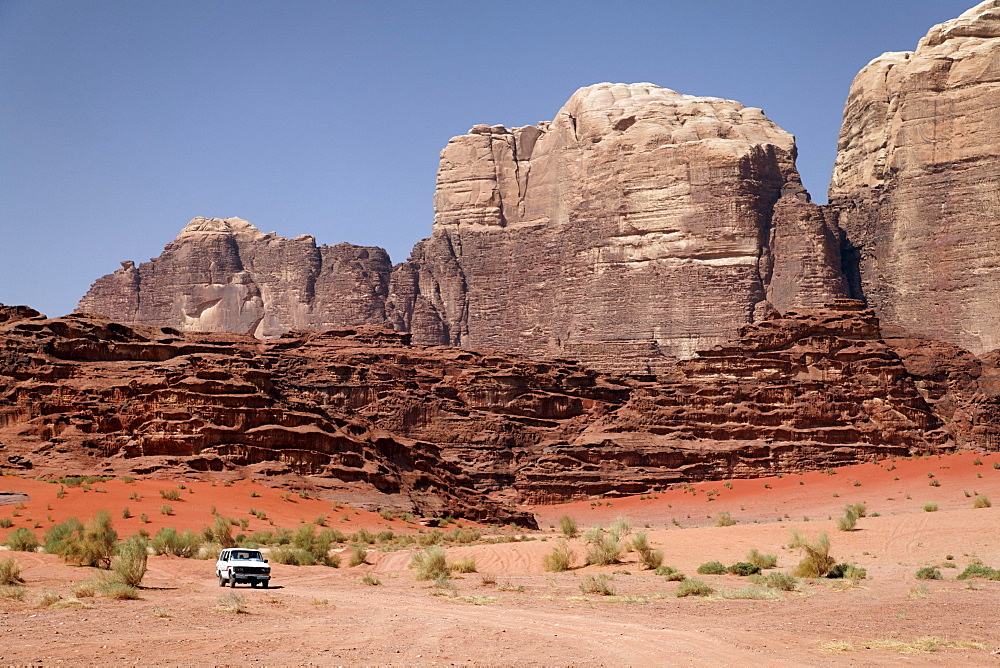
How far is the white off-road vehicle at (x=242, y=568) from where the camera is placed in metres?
26.7

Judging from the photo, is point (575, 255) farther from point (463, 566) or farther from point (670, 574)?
point (670, 574)

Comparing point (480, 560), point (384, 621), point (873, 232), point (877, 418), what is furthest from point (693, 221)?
point (384, 621)

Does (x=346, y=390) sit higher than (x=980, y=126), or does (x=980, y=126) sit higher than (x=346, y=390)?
(x=980, y=126)

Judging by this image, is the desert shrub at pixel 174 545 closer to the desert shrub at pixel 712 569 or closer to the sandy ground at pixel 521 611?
the sandy ground at pixel 521 611

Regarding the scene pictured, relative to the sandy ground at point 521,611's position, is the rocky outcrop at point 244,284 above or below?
above

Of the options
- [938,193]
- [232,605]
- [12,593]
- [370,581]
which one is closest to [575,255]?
[938,193]

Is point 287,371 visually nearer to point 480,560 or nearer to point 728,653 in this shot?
point 480,560

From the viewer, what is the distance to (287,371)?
264 feet

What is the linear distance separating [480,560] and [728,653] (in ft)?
53.8

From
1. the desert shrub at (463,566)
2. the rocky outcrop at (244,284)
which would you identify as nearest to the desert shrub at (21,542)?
the desert shrub at (463,566)

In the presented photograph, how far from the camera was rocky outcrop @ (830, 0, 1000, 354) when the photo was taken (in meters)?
121

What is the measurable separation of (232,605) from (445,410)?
56.2 m

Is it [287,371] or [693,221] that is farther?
[693,221]

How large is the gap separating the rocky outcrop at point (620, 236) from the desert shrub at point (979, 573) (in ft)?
295
